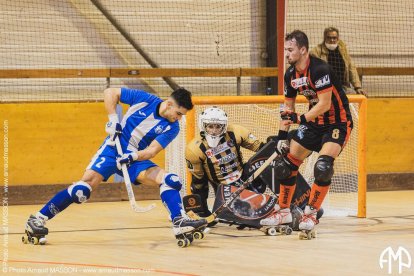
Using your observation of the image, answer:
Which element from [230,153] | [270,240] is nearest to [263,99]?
[230,153]

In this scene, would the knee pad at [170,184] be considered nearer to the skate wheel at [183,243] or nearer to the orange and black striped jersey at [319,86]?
the skate wheel at [183,243]

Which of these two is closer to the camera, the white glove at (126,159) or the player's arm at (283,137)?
the white glove at (126,159)

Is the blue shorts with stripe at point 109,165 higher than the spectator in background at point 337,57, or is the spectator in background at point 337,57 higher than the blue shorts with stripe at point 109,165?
the spectator in background at point 337,57

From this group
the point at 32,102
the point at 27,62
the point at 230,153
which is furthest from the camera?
the point at 27,62

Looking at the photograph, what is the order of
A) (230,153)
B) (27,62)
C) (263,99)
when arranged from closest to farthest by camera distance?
(230,153) → (263,99) → (27,62)

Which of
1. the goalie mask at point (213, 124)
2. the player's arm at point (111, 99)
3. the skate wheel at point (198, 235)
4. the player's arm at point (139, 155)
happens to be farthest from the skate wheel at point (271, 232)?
the player's arm at point (111, 99)

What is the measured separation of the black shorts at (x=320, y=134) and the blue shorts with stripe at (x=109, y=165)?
1.29 m

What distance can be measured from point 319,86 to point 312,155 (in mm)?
1918

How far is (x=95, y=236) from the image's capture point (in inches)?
316

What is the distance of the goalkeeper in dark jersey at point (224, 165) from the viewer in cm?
838

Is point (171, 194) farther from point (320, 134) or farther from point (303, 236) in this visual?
point (320, 134)

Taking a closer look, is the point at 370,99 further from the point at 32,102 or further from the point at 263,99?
the point at 32,102

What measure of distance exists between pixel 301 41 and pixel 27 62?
4.75 metres

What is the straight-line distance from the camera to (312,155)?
9688 millimetres
